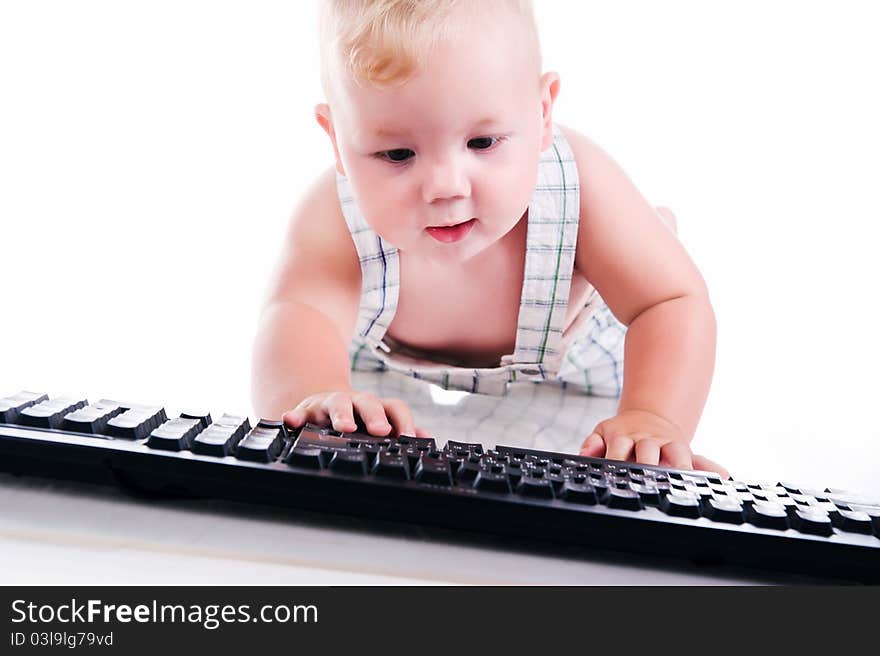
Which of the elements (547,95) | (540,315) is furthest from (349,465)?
(540,315)

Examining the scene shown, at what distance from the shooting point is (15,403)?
19.1 inches

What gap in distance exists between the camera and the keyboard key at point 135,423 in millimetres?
463

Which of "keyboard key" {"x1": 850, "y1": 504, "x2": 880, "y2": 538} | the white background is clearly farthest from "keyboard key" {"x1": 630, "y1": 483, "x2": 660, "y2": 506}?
the white background

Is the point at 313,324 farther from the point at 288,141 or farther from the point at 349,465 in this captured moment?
the point at 288,141

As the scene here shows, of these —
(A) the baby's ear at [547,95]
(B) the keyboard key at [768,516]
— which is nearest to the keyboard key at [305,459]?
(B) the keyboard key at [768,516]

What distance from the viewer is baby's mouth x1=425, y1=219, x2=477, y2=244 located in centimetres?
73

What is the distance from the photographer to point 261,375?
847 mm

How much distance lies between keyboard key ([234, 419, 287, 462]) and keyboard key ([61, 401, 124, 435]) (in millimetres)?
79

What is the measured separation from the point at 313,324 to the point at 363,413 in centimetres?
27

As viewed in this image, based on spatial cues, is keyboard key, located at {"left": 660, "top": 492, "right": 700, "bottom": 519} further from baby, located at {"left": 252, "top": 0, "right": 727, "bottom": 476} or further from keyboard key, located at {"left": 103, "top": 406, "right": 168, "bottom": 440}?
keyboard key, located at {"left": 103, "top": 406, "right": 168, "bottom": 440}

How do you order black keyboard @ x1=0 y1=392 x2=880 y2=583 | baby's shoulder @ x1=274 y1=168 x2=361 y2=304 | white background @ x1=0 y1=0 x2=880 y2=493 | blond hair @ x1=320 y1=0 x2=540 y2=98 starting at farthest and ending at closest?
white background @ x1=0 y1=0 x2=880 y2=493
baby's shoulder @ x1=274 y1=168 x2=361 y2=304
blond hair @ x1=320 y1=0 x2=540 y2=98
black keyboard @ x1=0 y1=392 x2=880 y2=583

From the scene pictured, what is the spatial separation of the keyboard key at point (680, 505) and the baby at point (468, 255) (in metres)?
0.18

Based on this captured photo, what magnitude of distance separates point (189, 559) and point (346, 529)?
8 cm
